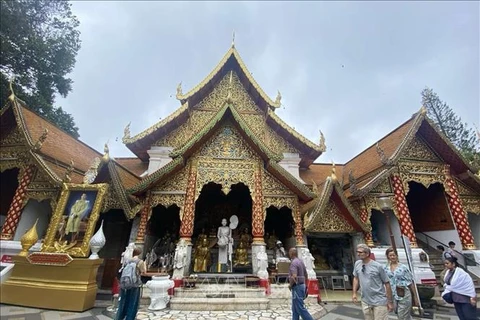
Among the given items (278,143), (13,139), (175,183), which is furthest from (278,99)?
(13,139)

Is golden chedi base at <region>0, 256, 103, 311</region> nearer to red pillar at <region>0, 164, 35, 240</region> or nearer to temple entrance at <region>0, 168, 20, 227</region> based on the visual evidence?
red pillar at <region>0, 164, 35, 240</region>

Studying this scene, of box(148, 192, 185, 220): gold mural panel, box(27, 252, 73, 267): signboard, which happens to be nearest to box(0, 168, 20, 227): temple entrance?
box(27, 252, 73, 267): signboard

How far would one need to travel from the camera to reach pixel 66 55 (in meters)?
14.5

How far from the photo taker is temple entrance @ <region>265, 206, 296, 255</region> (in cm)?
823

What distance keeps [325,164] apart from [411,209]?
417 centimetres

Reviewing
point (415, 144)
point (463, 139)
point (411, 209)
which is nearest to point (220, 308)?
point (415, 144)

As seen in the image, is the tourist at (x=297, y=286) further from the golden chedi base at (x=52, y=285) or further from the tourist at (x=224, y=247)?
the golden chedi base at (x=52, y=285)

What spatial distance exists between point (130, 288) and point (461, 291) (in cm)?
456

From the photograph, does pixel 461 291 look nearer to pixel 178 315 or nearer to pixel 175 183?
pixel 178 315

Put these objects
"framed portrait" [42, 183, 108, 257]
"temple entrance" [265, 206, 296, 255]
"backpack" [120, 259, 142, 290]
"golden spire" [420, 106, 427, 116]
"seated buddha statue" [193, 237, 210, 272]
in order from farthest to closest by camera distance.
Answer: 1. "temple entrance" [265, 206, 296, 255]
2. "golden spire" [420, 106, 427, 116]
3. "seated buddha statue" [193, 237, 210, 272]
4. "framed portrait" [42, 183, 108, 257]
5. "backpack" [120, 259, 142, 290]

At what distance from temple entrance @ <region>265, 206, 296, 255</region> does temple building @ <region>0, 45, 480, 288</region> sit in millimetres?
39

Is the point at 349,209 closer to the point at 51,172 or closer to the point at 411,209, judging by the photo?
the point at 411,209

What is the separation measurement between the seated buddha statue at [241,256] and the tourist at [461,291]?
5.41 m

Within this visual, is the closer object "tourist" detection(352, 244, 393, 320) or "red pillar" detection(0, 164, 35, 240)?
"tourist" detection(352, 244, 393, 320)
